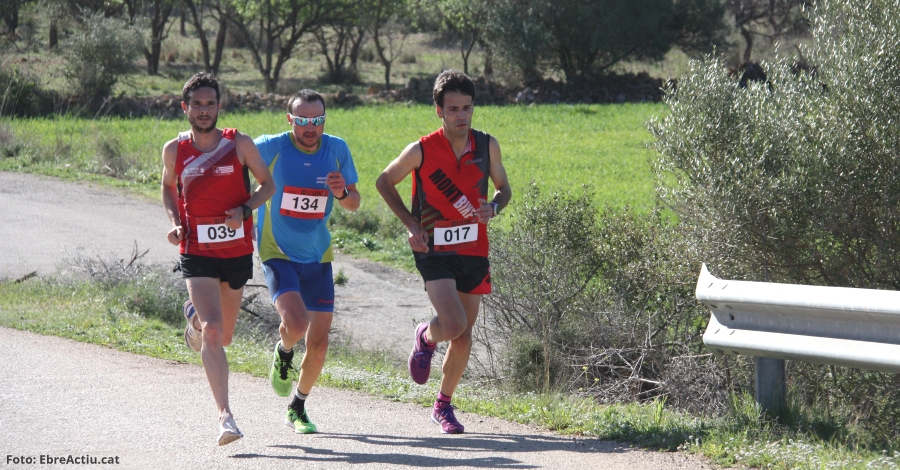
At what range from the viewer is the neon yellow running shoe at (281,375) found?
618cm

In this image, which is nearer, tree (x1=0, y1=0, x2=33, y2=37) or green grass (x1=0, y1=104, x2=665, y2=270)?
green grass (x1=0, y1=104, x2=665, y2=270)

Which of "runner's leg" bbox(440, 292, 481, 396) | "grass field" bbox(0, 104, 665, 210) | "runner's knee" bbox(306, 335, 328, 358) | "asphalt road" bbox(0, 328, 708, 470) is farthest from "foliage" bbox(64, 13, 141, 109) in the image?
"runner's leg" bbox(440, 292, 481, 396)

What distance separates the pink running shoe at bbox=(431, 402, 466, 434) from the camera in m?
5.79

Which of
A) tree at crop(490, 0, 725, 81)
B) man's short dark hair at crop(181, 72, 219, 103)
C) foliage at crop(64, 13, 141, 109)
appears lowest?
man's short dark hair at crop(181, 72, 219, 103)

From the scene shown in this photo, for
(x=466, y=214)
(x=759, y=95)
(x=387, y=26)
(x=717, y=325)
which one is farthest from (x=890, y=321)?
(x=387, y=26)

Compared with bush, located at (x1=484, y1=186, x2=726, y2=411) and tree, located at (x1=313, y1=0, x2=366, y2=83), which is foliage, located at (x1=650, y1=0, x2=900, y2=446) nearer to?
bush, located at (x1=484, y1=186, x2=726, y2=411)

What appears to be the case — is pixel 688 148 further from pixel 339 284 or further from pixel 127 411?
pixel 339 284

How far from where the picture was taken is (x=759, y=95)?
8.40 meters

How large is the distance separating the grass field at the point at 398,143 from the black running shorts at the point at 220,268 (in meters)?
8.62

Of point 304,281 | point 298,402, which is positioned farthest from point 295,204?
point 298,402

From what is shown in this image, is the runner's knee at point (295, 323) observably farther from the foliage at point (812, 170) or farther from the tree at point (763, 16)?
the tree at point (763, 16)

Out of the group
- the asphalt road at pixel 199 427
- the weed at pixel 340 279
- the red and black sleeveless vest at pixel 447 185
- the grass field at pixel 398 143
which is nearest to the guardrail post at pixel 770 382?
the asphalt road at pixel 199 427

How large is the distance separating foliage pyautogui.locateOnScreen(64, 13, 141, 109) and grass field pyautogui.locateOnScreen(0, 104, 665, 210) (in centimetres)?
379

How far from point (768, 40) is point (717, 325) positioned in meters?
52.0
